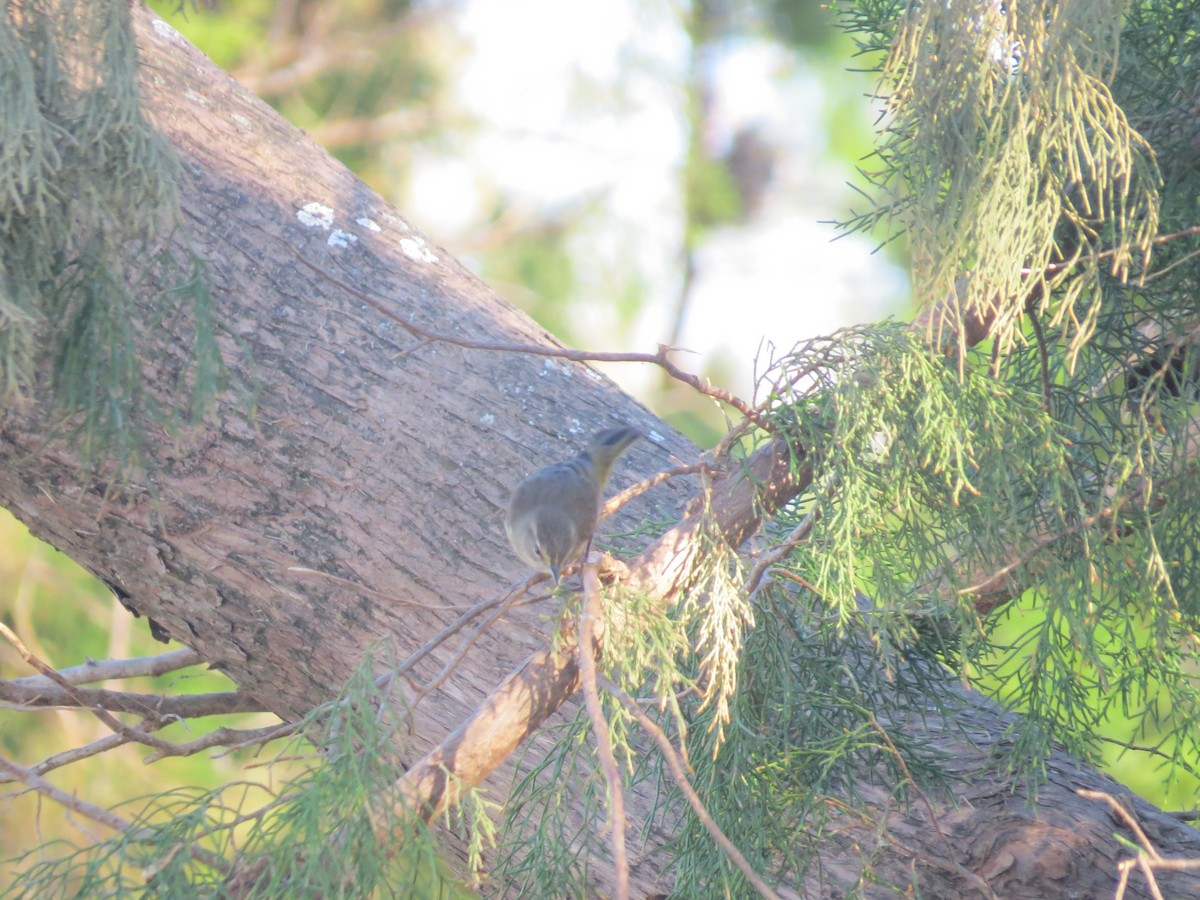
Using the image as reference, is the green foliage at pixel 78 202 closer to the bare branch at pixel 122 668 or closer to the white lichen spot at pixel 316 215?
the white lichen spot at pixel 316 215

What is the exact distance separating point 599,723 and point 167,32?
7.15 ft

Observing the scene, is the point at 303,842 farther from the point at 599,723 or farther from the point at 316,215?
the point at 316,215

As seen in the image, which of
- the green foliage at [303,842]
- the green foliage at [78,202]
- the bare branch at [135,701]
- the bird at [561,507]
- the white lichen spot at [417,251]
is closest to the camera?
the green foliage at [303,842]

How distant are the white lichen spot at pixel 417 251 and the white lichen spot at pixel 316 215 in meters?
0.18

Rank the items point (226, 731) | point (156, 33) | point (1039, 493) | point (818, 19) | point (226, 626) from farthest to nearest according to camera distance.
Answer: point (818, 19) → point (156, 33) → point (226, 731) → point (226, 626) → point (1039, 493)

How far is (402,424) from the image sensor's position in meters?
2.29

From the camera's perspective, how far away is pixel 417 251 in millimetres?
2574

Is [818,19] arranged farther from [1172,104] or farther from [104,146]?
[104,146]

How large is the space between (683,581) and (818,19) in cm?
607

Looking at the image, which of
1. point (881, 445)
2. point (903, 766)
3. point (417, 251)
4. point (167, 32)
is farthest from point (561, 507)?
point (167, 32)

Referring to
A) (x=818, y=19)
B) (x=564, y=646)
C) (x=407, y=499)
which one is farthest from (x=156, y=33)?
(x=818, y=19)

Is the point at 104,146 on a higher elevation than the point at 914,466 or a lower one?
higher

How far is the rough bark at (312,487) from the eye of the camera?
7.11 ft

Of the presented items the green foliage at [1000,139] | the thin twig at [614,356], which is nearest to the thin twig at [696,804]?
the thin twig at [614,356]
